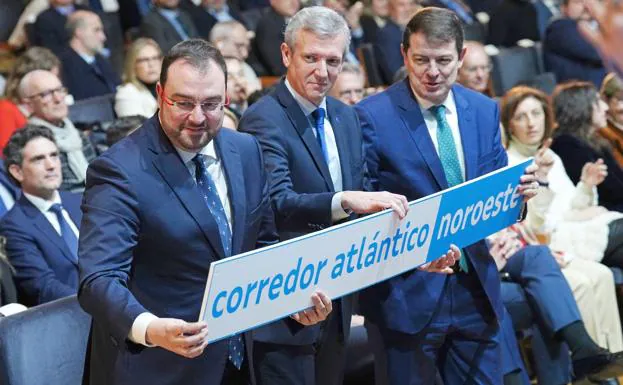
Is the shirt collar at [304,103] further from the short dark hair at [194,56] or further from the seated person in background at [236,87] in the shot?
the seated person in background at [236,87]

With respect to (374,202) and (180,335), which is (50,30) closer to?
(374,202)

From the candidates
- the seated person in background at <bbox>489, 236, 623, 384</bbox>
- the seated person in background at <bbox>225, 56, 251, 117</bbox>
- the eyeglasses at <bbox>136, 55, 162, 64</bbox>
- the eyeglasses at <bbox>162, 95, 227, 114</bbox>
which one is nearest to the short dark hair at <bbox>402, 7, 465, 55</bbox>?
the eyeglasses at <bbox>162, 95, 227, 114</bbox>

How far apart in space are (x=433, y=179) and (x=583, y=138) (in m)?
2.97

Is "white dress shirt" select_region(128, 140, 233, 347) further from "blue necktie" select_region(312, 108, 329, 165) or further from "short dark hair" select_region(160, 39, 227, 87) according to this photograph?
"blue necktie" select_region(312, 108, 329, 165)

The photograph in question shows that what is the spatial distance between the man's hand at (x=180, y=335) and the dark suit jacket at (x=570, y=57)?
6.95 metres

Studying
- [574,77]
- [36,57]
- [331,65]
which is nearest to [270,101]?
[331,65]

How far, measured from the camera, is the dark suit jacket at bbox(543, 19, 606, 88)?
8.59m

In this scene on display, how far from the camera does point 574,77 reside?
8609 millimetres

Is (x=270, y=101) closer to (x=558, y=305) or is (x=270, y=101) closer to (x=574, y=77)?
(x=558, y=305)

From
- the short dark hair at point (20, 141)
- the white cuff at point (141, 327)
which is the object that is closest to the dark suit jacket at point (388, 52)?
the short dark hair at point (20, 141)

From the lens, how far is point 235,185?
249 cm

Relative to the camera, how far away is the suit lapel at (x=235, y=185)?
2455mm

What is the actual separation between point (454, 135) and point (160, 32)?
504 cm

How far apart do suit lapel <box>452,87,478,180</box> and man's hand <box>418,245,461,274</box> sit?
28 cm
